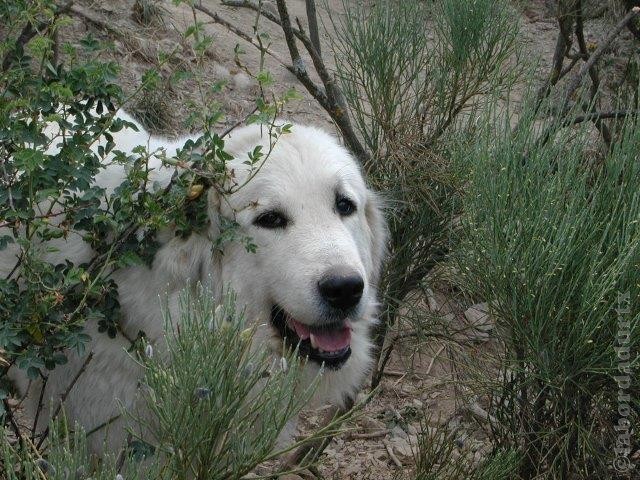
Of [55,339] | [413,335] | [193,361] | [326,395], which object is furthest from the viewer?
[413,335]

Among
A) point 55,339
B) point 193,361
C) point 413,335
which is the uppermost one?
point 193,361

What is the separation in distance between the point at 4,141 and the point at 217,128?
379cm

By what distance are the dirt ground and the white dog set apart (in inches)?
14.5

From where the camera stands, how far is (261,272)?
3.09 meters

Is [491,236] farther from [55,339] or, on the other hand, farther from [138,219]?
[55,339]

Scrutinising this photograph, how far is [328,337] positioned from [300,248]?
1.21ft

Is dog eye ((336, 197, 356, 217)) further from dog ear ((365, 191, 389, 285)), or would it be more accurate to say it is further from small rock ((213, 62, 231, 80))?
small rock ((213, 62, 231, 80))

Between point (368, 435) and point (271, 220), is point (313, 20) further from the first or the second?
point (368, 435)

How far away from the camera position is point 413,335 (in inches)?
164

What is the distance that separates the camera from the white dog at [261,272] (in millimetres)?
2992

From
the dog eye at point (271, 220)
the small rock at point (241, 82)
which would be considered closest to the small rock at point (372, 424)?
the dog eye at point (271, 220)

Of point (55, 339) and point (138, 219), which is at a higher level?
point (138, 219)

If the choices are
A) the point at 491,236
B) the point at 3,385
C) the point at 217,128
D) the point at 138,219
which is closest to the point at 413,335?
the point at 491,236

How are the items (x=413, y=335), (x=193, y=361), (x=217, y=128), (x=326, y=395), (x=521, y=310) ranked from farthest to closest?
(x=217, y=128), (x=413, y=335), (x=326, y=395), (x=521, y=310), (x=193, y=361)
